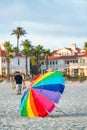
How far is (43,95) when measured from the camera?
15.8 m

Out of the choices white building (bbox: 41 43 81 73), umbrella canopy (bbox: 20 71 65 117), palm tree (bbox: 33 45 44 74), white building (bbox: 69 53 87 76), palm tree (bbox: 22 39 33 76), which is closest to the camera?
umbrella canopy (bbox: 20 71 65 117)

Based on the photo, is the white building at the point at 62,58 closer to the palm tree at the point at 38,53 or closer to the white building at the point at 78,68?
the palm tree at the point at 38,53

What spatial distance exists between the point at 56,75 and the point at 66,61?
9863 centimetres

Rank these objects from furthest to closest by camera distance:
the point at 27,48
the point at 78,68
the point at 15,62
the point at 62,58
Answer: the point at 62,58, the point at 15,62, the point at 27,48, the point at 78,68

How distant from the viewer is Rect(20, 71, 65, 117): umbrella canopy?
15688 mm

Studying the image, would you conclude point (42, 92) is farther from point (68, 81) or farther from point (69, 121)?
point (68, 81)

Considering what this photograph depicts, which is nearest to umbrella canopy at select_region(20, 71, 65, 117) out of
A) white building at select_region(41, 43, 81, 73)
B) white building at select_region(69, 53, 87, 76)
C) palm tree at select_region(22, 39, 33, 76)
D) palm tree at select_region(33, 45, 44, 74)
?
white building at select_region(69, 53, 87, 76)

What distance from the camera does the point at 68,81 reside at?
71.4 metres

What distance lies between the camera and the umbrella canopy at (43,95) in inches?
618

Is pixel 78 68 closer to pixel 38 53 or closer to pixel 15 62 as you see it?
pixel 38 53

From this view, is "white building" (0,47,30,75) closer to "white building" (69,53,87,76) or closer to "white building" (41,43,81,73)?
"white building" (41,43,81,73)

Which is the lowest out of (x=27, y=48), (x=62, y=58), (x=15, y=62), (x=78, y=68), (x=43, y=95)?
(x=78, y=68)

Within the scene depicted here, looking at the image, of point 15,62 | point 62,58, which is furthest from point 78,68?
point 15,62

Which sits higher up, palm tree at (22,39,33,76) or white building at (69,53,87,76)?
palm tree at (22,39,33,76)
